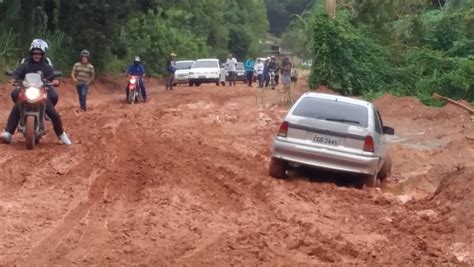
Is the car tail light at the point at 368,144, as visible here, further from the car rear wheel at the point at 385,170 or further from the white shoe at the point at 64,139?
the white shoe at the point at 64,139

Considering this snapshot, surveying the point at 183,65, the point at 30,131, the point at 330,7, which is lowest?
the point at 183,65

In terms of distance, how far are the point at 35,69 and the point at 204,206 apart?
5581mm

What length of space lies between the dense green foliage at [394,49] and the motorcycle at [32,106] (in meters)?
18.7

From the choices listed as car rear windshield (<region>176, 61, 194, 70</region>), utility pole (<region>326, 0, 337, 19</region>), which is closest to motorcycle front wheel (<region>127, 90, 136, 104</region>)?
utility pole (<region>326, 0, 337, 19</region>)

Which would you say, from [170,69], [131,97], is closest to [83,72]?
[131,97]

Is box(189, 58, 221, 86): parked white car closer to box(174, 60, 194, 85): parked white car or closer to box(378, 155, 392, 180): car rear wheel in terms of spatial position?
box(174, 60, 194, 85): parked white car

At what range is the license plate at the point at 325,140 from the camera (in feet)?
45.4

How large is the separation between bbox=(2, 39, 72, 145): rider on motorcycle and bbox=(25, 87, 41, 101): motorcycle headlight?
29 cm

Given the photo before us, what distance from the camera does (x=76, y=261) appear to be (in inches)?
307

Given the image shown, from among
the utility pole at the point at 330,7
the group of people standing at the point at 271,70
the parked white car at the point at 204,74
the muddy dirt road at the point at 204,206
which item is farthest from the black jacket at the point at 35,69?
the parked white car at the point at 204,74

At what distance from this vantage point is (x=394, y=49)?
35406mm

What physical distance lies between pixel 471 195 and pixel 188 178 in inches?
157

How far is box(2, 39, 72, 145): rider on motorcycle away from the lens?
48.0 feet

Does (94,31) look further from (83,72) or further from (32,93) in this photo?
(32,93)
